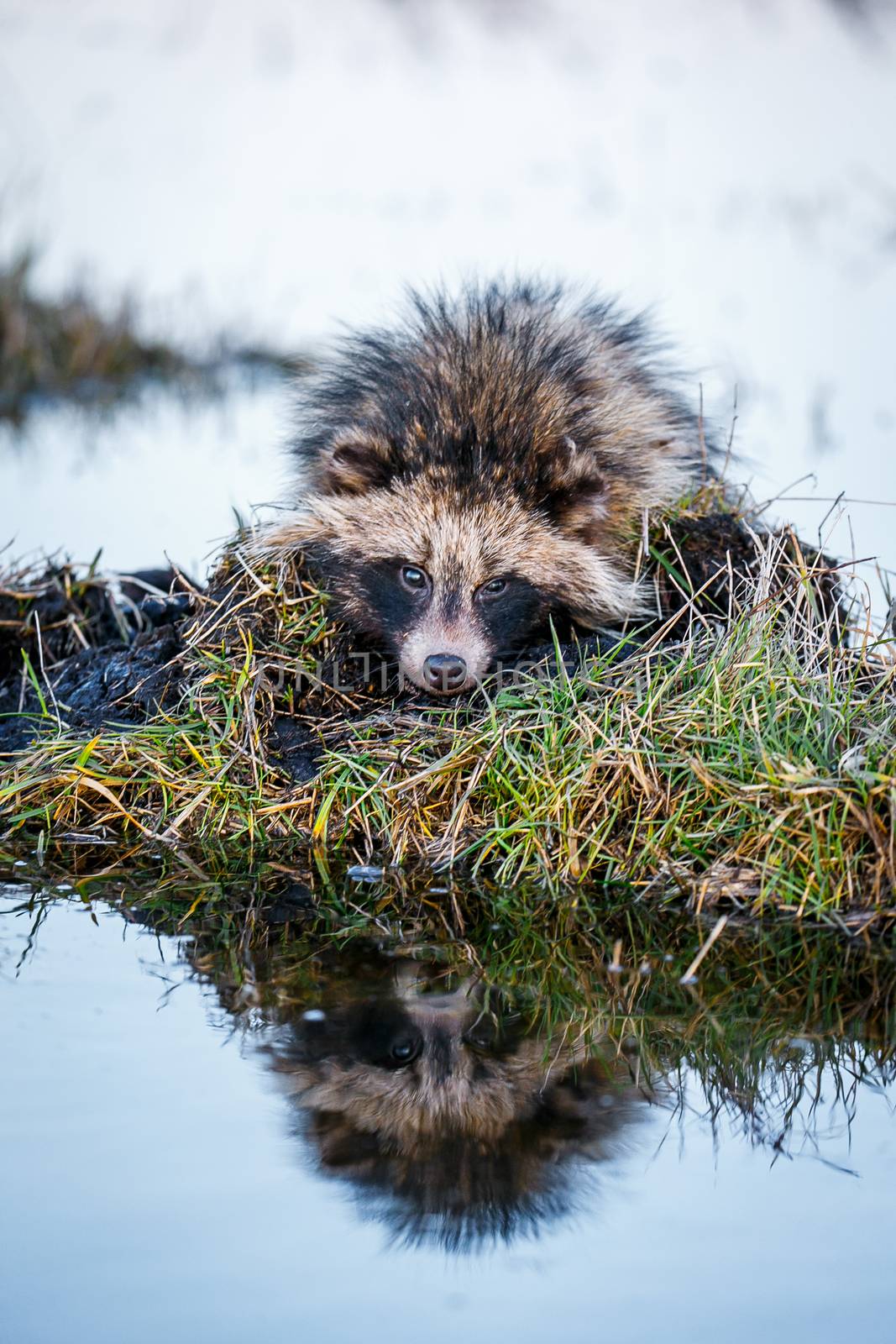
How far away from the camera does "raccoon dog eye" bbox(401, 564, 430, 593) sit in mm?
6336

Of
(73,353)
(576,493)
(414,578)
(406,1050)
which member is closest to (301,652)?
(414,578)

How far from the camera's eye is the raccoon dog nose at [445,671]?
6004mm

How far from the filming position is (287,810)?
19.7 feet

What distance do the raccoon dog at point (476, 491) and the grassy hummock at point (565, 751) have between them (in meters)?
0.20

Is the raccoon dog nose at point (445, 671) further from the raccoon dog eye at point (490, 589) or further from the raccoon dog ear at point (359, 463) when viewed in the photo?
the raccoon dog ear at point (359, 463)

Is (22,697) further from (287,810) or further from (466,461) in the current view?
(466,461)

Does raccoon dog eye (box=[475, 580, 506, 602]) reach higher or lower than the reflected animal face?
higher

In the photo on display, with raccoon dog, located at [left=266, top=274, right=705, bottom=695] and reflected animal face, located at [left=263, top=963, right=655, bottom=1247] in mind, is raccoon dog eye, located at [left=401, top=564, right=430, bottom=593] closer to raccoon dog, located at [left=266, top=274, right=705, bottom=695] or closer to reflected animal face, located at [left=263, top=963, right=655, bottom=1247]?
raccoon dog, located at [left=266, top=274, right=705, bottom=695]

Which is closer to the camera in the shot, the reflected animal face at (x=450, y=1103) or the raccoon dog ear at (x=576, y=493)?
the reflected animal face at (x=450, y=1103)

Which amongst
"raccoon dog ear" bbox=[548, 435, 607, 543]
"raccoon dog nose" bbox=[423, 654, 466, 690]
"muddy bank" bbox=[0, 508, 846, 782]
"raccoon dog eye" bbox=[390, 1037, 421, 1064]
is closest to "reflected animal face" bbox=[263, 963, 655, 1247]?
"raccoon dog eye" bbox=[390, 1037, 421, 1064]

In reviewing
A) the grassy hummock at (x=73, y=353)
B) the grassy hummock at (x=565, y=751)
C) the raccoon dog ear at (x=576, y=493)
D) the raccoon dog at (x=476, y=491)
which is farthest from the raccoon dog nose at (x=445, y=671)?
the grassy hummock at (x=73, y=353)

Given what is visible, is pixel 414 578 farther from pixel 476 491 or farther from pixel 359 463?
pixel 359 463

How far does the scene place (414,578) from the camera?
20.8ft

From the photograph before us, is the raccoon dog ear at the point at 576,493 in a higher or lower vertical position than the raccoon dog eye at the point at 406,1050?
higher
